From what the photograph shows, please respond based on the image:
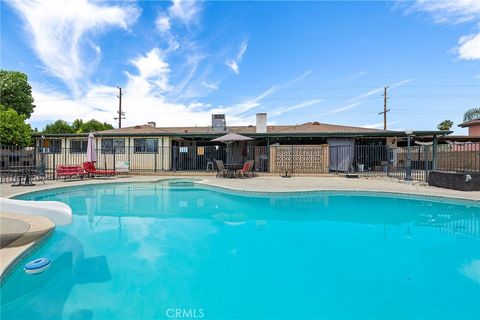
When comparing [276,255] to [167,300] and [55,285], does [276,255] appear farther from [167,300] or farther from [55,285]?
[55,285]

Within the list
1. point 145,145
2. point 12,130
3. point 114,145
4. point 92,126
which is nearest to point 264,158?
point 145,145

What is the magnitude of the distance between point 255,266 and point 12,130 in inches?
972

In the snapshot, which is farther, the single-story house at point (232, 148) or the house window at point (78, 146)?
the house window at point (78, 146)

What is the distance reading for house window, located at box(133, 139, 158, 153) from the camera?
1802cm

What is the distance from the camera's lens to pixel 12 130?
1981 centimetres

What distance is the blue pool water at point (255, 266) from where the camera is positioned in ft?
9.48

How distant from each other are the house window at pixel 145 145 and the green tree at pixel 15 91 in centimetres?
2006

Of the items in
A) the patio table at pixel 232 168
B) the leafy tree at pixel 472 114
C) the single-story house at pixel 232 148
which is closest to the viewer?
the patio table at pixel 232 168

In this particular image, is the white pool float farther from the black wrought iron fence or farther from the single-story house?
the single-story house

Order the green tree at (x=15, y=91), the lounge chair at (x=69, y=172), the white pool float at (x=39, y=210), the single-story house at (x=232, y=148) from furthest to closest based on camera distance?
the green tree at (x=15, y=91) → the single-story house at (x=232, y=148) → the lounge chair at (x=69, y=172) → the white pool float at (x=39, y=210)

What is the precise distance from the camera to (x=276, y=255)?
14.4ft

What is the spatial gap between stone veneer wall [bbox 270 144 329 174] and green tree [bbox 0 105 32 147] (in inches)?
812

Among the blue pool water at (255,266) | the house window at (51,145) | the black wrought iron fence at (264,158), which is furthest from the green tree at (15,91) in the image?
the blue pool water at (255,266)

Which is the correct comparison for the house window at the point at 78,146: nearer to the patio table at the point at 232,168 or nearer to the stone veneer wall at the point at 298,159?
the patio table at the point at 232,168
